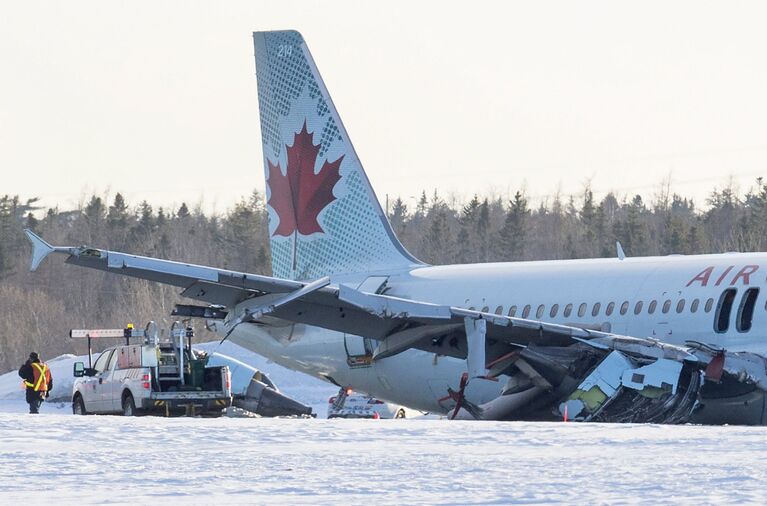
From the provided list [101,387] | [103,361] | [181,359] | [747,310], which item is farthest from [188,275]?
[103,361]

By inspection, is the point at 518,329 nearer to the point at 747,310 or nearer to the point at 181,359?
the point at 747,310

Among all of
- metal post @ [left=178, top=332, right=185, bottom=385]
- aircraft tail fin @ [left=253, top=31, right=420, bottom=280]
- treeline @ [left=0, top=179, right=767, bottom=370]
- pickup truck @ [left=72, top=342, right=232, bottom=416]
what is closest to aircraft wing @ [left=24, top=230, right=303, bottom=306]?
pickup truck @ [left=72, top=342, right=232, bottom=416]

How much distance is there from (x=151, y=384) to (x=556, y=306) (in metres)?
8.80

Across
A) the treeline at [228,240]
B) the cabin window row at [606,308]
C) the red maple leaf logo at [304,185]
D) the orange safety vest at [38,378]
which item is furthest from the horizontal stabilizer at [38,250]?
the treeline at [228,240]

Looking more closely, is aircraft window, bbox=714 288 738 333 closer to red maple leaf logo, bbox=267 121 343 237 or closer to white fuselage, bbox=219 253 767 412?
white fuselage, bbox=219 253 767 412

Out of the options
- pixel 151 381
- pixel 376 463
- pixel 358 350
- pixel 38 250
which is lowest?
pixel 376 463

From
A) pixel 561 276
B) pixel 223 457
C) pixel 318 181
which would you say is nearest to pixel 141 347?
pixel 318 181

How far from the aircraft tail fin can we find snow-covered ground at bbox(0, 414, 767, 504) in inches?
505

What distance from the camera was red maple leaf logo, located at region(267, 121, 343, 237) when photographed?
3127cm

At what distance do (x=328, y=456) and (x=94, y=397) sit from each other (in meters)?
18.3

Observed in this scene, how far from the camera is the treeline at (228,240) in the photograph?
9700 cm

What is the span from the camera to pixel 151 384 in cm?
3012

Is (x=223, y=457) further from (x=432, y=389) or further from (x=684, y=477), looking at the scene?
(x=432, y=389)

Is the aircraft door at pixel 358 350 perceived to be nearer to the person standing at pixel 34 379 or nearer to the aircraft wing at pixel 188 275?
the aircraft wing at pixel 188 275
